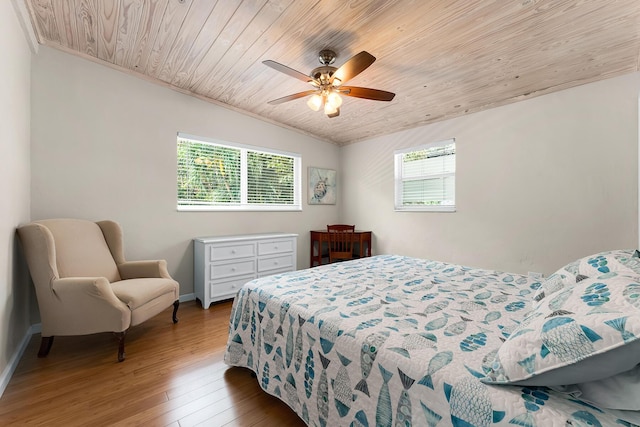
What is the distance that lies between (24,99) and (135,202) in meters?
1.19

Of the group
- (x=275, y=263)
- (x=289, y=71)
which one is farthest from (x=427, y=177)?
(x=289, y=71)

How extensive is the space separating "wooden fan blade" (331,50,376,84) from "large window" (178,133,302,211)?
6.74ft

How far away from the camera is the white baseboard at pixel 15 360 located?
5.48 feet

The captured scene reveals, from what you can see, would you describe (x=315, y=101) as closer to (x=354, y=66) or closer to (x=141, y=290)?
(x=354, y=66)

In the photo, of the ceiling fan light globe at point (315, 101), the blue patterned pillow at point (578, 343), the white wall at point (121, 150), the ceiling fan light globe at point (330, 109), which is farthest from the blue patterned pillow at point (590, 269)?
the white wall at point (121, 150)

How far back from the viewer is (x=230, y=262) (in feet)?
10.8

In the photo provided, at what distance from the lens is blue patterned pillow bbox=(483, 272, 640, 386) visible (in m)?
0.69

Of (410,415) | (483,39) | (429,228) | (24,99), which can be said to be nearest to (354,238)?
(429,228)

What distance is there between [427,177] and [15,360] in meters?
4.45

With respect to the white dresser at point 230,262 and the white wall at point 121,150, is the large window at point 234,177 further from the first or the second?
the white dresser at point 230,262

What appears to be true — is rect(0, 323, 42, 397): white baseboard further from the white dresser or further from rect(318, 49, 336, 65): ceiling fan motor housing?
rect(318, 49, 336, 65): ceiling fan motor housing

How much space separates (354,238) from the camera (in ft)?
13.9

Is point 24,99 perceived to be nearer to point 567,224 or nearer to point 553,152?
point 553,152

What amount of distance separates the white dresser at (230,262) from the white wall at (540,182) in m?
1.99
